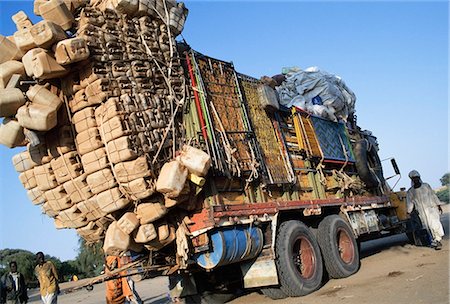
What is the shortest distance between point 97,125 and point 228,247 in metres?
2.08

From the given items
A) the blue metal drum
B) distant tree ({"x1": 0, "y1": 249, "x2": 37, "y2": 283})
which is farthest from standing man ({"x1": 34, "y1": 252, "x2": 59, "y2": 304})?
distant tree ({"x1": 0, "y1": 249, "x2": 37, "y2": 283})

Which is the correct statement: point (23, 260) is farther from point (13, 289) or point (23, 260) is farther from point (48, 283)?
point (48, 283)

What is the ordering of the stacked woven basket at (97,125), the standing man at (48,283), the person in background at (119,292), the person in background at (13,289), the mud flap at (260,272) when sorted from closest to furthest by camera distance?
the stacked woven basket at (97,125), the mud flap at (260,272), the standing man at (48,283), the person in background at (119,292), the person in background at (13,289)

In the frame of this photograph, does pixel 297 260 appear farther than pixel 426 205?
No

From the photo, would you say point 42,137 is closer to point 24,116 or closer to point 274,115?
point 24,116

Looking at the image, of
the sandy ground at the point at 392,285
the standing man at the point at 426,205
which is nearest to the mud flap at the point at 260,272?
the sandy ground at the point at 392,285

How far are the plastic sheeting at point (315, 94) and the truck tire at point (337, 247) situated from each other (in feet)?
7.84

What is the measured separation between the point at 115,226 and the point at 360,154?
606cm

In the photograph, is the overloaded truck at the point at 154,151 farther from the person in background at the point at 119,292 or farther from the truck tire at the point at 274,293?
the person in background at the point at 119,292

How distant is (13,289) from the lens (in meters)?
7.59

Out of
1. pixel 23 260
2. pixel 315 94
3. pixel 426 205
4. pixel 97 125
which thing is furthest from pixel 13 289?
pixel 23 260

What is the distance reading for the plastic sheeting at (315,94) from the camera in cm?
828

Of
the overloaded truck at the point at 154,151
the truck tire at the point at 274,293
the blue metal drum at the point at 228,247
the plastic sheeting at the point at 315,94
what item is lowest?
the truck tire at the point at 274,293

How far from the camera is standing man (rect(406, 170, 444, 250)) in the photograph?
344 inches
